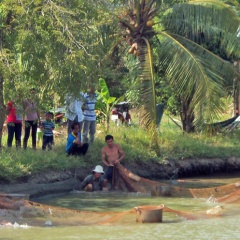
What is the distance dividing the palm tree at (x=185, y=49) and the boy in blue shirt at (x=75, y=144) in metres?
2.16

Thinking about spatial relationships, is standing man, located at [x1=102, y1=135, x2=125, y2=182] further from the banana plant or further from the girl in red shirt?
the banana plant

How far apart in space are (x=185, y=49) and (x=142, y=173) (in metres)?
3.47

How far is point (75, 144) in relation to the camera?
54.2ft

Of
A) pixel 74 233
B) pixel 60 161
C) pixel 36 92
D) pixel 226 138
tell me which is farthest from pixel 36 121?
pixel 226 138

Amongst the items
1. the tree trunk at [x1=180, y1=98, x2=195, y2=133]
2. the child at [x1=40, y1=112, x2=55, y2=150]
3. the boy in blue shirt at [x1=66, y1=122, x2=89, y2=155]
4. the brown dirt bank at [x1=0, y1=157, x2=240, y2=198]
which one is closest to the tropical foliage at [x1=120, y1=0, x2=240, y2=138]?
the brown dirt bank at [x1=0, y1=157, x2=240, y2=198]

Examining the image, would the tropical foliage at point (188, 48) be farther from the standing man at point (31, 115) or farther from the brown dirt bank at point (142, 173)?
the standing man at point (31, 115)

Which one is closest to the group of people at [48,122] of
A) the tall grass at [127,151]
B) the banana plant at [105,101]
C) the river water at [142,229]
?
the tall grass at [127,151]

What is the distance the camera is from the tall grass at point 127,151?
49.0 ft

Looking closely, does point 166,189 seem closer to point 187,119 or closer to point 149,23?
point 149,23

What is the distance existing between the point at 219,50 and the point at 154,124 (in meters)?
6.04

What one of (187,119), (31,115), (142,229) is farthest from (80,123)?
(142,229)

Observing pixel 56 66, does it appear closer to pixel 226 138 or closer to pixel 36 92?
pixel 36 92

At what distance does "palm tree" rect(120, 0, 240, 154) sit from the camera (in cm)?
1784

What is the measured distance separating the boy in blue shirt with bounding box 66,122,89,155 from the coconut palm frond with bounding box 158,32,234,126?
10.7 feet
